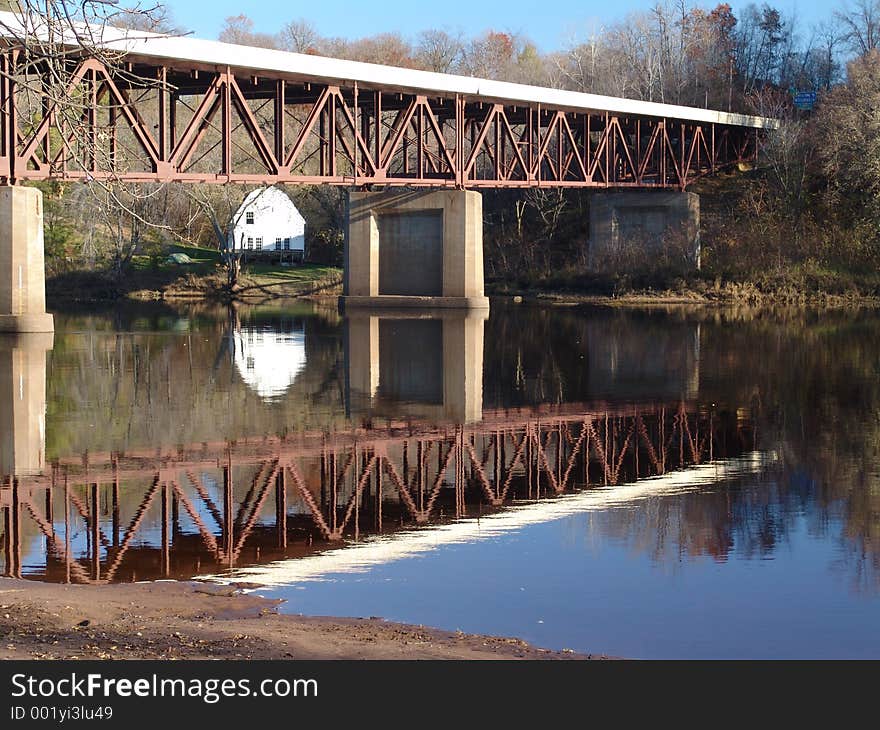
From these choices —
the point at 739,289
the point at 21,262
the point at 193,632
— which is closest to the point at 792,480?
the point at 193,632

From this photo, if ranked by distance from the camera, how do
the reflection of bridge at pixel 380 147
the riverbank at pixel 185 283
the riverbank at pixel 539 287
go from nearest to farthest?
the reflection of bridge at pixel 380 147, the riverbank at pixel 539 287, the riverbank at pixel 185 283

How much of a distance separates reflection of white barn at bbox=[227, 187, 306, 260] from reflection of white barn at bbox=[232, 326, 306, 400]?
4491 cm

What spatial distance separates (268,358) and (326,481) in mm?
22097

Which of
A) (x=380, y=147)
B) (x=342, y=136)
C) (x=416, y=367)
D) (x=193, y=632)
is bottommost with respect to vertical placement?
(x=193, y=632)

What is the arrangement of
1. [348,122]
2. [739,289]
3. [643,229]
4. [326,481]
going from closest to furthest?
[326,481], [348,122], [739,289], [643,229]

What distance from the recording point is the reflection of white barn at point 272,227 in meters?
102

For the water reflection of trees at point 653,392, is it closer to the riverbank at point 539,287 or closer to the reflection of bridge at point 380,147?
the reflection of bridge at point 380,147

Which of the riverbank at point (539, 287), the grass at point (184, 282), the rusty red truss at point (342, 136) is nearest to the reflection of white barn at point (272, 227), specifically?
the rusty red truss at point (342, 136)

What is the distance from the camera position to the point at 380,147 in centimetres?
6869

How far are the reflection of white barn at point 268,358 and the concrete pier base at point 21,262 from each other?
22.6ft

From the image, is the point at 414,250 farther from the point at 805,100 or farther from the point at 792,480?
the point at 792,480

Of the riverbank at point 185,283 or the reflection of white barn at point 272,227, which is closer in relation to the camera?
the riverbank at point 185,283

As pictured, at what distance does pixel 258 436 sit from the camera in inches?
1032
